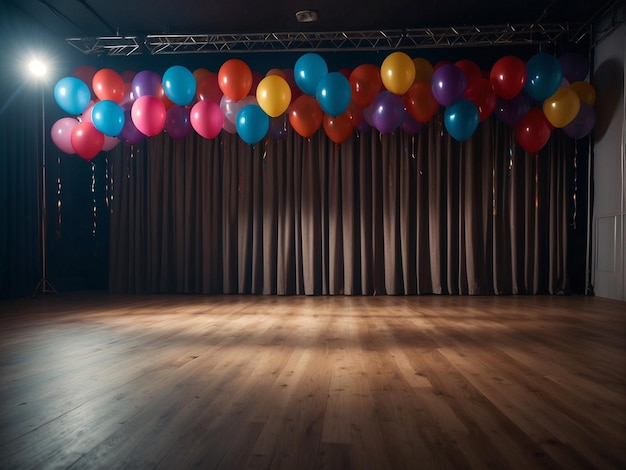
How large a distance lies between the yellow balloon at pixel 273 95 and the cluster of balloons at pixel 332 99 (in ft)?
0.03

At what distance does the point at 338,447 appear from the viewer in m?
1.52

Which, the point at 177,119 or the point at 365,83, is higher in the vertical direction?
the point at 365,83

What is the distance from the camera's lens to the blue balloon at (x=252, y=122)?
5352 millimetres

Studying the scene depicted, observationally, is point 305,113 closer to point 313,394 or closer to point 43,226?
point 43,226

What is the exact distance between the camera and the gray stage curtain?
6.48 m

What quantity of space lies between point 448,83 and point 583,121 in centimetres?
172

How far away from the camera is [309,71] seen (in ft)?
17.3

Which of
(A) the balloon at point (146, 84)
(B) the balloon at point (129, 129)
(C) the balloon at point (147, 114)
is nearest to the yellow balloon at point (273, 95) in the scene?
(C) the balloon at point (147, 114)

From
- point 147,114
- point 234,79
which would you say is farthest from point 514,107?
point 147,114

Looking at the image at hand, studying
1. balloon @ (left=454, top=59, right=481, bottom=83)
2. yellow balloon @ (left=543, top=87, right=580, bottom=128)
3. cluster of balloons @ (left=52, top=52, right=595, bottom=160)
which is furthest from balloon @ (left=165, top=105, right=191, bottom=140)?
yellow balloon @ (left=543, top=87, right=580, bottom=128)

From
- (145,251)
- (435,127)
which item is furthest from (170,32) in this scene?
(435,127)

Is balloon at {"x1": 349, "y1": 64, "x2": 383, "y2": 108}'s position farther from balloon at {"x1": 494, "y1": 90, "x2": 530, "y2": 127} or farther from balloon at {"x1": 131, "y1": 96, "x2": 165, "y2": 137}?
balloon at {"x1": 131, "y1": 96, "x2": 165, "y2": 137}

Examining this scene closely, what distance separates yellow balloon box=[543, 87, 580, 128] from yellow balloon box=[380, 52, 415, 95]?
1516 millimetres

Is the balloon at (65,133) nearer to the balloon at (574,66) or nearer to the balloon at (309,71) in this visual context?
the balloon at (309,71)
